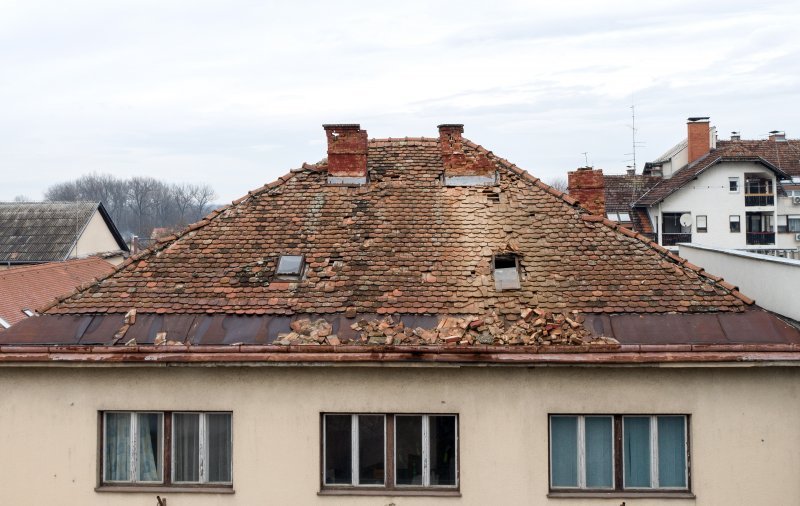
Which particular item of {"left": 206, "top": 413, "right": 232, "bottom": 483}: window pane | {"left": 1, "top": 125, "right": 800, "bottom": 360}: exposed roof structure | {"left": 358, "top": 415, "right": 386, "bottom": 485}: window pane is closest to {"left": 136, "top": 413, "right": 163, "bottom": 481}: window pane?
{"left": 206, "top": 413, "right": 232, "bottom": 483}: window pane

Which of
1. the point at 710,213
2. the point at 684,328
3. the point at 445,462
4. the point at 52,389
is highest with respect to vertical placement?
the point at 710,213

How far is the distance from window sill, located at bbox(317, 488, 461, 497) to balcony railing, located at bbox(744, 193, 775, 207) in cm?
4177

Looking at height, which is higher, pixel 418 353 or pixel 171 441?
pixel 418 353

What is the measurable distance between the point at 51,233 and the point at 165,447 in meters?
33.9

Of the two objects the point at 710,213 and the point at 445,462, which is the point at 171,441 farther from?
the point at 710,213

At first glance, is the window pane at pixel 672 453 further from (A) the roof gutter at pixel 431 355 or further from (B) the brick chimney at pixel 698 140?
(B) the brick chimney at pixel 698 140

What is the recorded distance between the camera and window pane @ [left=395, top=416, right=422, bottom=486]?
34.0 ft

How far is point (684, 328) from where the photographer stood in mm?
10289

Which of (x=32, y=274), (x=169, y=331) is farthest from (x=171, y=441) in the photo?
(x=32, y=274)

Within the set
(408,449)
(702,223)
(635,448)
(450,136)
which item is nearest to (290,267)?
(408,449)

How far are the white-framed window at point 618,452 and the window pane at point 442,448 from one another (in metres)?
1.30

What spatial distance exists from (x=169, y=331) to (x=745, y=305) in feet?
25.6

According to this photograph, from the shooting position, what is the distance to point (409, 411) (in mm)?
10266

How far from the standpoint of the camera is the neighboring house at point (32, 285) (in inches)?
965
